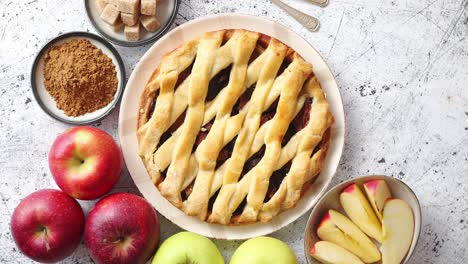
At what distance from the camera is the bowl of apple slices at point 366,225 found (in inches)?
67.6

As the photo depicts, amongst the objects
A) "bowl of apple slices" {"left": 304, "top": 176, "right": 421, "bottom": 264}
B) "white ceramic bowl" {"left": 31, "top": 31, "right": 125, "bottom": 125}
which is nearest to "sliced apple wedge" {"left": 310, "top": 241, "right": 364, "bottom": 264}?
"bowl of apple slices" {"left": 304, "top": 176, "right": 421, "bottom": 264}

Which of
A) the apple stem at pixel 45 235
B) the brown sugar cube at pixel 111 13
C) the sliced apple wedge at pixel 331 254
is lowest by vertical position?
the sliced apple wedge at pixel 331 254

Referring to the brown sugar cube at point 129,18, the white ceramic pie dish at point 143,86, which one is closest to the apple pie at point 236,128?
the white ceramic pie dish at point 143,86

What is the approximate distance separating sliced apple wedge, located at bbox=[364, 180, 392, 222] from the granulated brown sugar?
0.74m

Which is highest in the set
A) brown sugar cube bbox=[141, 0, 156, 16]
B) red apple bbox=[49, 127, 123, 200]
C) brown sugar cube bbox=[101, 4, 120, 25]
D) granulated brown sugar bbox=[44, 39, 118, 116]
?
brown sugar cube bbox=[141, 0, 156, 16]

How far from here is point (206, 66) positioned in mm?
1760

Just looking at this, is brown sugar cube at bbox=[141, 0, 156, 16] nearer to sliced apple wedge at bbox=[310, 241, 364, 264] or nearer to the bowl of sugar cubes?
the bowl of sugar cubes

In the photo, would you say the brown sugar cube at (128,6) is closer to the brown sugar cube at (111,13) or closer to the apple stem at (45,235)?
the brown sugar cube at (111,13)

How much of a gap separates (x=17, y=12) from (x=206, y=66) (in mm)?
604

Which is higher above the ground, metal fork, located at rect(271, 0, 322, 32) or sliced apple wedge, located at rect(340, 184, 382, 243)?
metal fork, located at rect(271, 0, 322, 32)

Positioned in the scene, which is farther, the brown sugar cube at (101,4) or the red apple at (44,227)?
the brown sugar cube at (101,4)

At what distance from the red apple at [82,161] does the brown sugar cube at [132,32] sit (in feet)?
0.94

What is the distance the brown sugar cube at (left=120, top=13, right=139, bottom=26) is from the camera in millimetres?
1834

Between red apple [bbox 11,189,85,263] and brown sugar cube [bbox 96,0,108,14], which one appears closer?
red apple [bbox 11,189,85,263]
